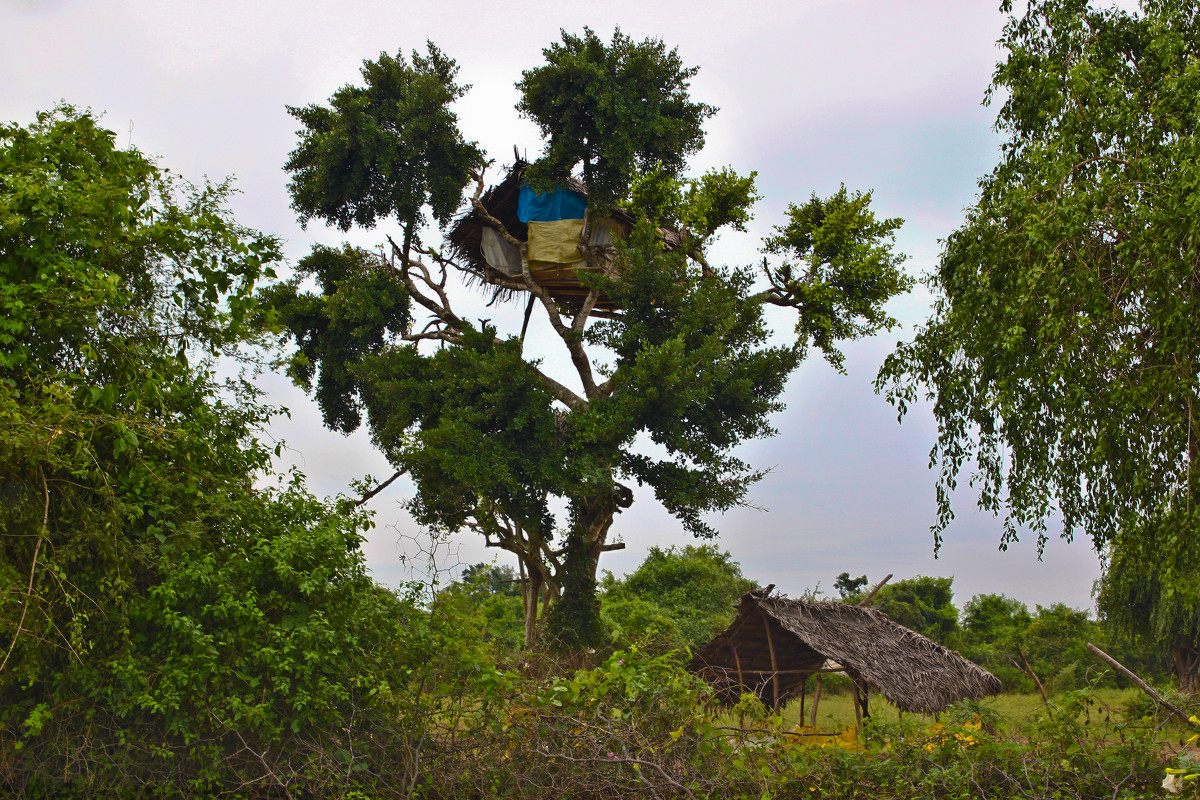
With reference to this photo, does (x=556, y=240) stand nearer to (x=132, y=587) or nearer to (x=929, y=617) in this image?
(x=132, y=587)

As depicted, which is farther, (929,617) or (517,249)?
(929,617)

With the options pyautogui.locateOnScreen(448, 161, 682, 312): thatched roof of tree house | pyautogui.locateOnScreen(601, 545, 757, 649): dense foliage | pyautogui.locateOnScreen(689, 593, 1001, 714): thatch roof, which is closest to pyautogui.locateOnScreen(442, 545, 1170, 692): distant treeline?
pyautogui.locateOnScreen(601, 545, 757, 649): dense foliage

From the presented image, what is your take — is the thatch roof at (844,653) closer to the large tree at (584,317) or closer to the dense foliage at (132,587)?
the large tree at (584,317)

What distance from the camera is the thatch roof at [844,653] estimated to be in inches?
459

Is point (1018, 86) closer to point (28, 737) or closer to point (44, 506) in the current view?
point (44, 506)

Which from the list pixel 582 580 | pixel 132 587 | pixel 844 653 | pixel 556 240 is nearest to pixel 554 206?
pixel 556 240

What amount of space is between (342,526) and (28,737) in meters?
2.45

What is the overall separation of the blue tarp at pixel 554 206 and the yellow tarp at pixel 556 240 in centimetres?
10

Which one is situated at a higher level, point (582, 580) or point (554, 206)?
point (554, 206)

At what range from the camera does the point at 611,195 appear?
14.6 meters

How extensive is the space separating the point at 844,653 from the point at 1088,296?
606 centimetres

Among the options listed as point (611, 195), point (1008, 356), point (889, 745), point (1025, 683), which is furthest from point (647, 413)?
point (1025, 683)

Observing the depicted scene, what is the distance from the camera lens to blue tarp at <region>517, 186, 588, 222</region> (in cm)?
1490

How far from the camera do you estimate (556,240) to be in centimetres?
1493
